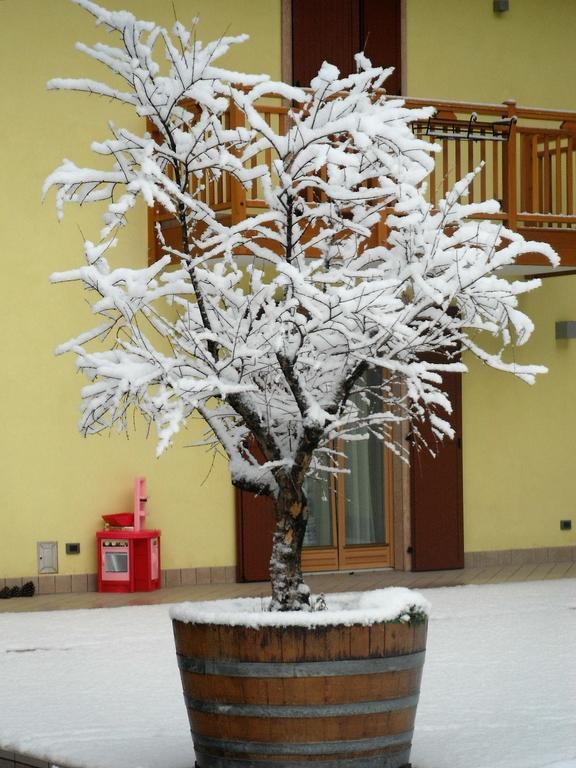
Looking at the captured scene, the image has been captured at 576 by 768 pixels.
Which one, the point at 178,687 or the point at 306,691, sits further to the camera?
the point at 178,687

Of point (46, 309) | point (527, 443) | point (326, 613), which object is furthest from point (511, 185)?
point (326, 613)

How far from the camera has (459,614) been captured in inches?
412

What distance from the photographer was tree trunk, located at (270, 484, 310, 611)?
5.82 meters

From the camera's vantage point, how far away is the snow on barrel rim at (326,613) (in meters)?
5.39

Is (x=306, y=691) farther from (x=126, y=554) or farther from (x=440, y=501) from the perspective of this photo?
(x=440, y=501)

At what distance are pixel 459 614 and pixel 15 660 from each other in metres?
3.34

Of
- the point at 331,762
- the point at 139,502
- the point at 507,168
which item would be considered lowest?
the point at 331,762

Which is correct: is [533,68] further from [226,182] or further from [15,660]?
[15,660]

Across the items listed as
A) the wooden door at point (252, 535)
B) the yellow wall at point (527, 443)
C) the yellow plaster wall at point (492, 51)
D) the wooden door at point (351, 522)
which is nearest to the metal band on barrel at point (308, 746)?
the wooden door at point (252, 535)

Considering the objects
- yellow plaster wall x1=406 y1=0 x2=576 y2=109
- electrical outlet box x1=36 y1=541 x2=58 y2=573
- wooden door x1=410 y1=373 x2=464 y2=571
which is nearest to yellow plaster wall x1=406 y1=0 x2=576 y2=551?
yellow plaster wall x1=406 y1=0 x2=576 y2=109

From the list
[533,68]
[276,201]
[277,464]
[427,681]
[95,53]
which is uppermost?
[533,68]

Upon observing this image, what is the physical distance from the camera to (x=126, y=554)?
459 inches

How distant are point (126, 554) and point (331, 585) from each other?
68.6 inches

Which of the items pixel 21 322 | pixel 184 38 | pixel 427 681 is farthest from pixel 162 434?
pixel 21 322
